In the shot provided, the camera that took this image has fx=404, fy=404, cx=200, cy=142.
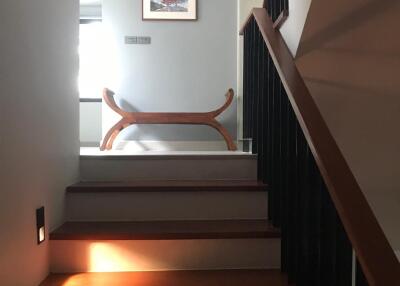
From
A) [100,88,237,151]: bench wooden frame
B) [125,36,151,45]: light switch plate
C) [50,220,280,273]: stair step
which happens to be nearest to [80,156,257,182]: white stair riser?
[50,220,280,273]: stair step

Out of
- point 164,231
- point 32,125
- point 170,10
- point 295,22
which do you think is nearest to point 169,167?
point 164,231

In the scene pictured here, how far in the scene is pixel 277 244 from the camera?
186cm

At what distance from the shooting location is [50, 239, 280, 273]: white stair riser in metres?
1.85

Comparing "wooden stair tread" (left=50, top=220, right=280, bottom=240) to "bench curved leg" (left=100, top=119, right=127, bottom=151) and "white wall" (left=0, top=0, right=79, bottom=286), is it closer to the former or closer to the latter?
"white wall" (left=0, top=0, right=79, bottom=286)

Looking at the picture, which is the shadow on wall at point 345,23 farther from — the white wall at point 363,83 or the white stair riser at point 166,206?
the white stair riser at point 166,206

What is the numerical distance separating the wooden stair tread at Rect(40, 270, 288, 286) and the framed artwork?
2.90 m

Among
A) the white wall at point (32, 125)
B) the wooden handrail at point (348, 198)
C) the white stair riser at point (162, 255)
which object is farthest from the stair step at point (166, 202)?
the wooden handrail at point (348, 198)

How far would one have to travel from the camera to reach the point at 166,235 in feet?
5.99

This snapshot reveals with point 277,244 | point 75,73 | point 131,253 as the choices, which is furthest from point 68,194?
point 277,244

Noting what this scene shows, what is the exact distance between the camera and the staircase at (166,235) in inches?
71.6

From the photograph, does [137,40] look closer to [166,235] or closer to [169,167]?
[169,167]

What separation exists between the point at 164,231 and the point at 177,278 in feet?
0.71

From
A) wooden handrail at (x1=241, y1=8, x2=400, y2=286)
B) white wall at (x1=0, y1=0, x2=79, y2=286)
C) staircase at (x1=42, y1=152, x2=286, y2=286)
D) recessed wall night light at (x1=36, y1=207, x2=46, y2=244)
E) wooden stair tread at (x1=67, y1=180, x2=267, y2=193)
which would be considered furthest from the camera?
wooden stair tread at (x1=67, y1=180, x2=267, y2=193)

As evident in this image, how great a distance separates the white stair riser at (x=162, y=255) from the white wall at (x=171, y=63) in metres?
2.31
